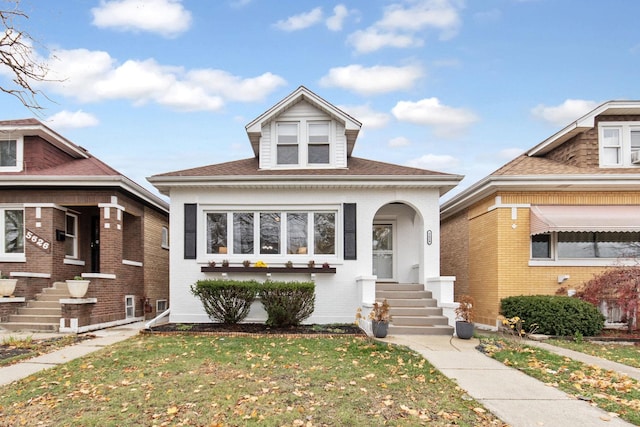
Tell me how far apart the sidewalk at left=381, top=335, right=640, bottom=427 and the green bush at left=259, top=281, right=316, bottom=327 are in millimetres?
3155

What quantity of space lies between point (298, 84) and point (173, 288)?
684 cm

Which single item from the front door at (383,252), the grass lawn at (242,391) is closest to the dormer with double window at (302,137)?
the front door at (383,252)

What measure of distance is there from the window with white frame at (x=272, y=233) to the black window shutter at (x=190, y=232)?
40cm

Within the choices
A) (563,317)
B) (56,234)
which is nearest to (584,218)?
(563,317)

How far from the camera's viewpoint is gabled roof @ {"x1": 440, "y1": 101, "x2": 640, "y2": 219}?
11469mm

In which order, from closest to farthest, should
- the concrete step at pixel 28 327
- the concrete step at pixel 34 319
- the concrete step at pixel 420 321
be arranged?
the concrete step at pixel 420 321 → the concrete step at pixel 28 327 → the concrete step at pixel 34 319

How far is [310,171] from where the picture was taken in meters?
12.4

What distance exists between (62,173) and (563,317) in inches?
556

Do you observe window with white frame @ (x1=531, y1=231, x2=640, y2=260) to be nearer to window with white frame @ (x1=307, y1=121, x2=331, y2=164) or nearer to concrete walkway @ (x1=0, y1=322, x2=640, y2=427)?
concrete walkway @ (x1=0, y1=322, x2=640, y2=427)

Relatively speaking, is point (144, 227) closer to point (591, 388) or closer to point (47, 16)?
point (47, 16)

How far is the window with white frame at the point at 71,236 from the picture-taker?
13.8 meters

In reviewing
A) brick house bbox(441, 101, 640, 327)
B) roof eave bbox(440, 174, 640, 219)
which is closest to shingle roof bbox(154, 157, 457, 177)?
roof eave bbox(440, 174, 640, 219)

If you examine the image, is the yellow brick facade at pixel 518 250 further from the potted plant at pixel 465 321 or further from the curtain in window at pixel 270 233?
the curtain in window at pixel 270 233

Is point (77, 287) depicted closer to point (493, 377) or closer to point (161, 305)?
point (161, 305)
